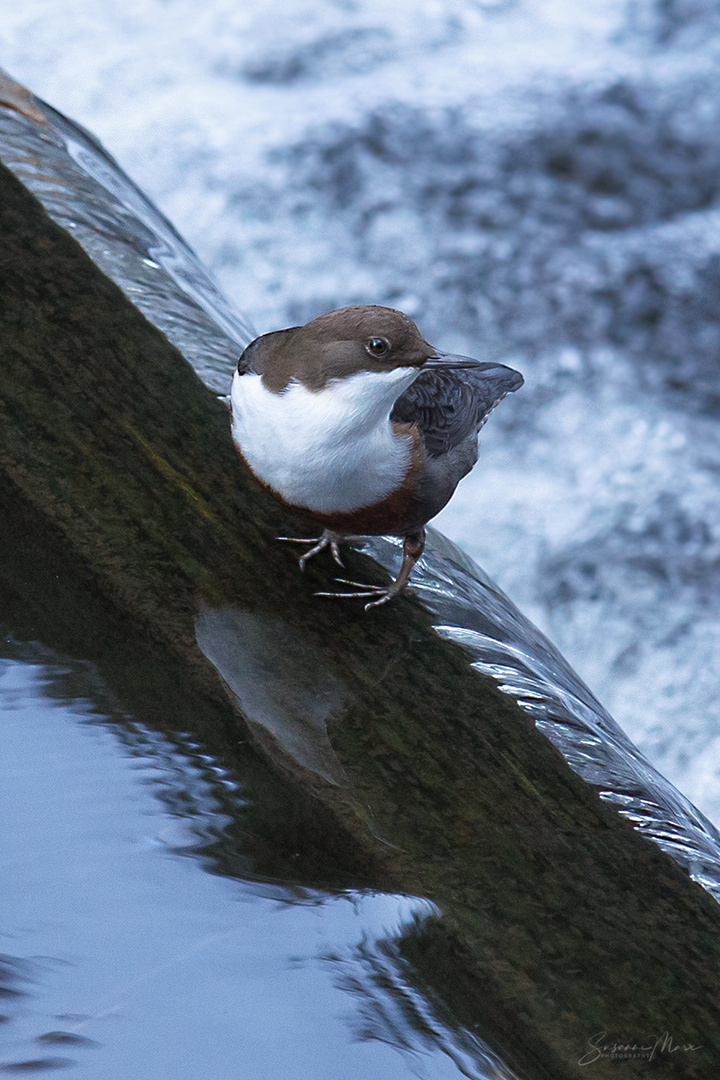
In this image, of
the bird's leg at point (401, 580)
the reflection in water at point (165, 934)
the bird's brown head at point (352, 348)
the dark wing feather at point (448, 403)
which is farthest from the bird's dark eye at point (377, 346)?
the reflection in water at point (165, 934)

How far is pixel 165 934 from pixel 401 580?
3.79 ft

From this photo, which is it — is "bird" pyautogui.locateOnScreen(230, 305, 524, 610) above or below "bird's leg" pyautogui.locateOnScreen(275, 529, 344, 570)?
above

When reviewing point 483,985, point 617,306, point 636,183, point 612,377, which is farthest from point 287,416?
point 636,183

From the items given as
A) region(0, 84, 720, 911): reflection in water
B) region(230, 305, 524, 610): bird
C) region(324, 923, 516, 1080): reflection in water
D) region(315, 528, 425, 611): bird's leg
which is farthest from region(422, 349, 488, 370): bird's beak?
region(324, 923, 516, 1080): reflection in water

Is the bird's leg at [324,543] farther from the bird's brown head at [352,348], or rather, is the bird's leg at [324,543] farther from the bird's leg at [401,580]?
the bird's brown head at [352,348]

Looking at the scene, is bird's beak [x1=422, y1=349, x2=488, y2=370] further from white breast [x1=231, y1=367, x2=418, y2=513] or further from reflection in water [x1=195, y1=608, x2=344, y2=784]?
reflection in water [x1=195, y1=608, x2=344, y2=784]

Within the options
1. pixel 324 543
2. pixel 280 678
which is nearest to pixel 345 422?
pixel 324 543

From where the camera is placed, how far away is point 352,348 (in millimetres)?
2342

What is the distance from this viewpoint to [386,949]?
1.78 meters

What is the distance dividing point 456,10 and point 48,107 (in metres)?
4.87

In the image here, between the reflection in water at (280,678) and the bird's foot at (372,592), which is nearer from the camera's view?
the reflection in water at (280,678)

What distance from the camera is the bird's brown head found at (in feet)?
7.63

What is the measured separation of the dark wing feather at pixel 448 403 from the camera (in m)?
2.58

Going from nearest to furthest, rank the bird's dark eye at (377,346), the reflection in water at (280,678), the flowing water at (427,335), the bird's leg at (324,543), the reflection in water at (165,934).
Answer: the reflection in water at (165,934)
the flowing water at (427,335)
the reflection in water at (280,678)
the bird's dark eye at (377,346)
the bird's leg at (324,543)
